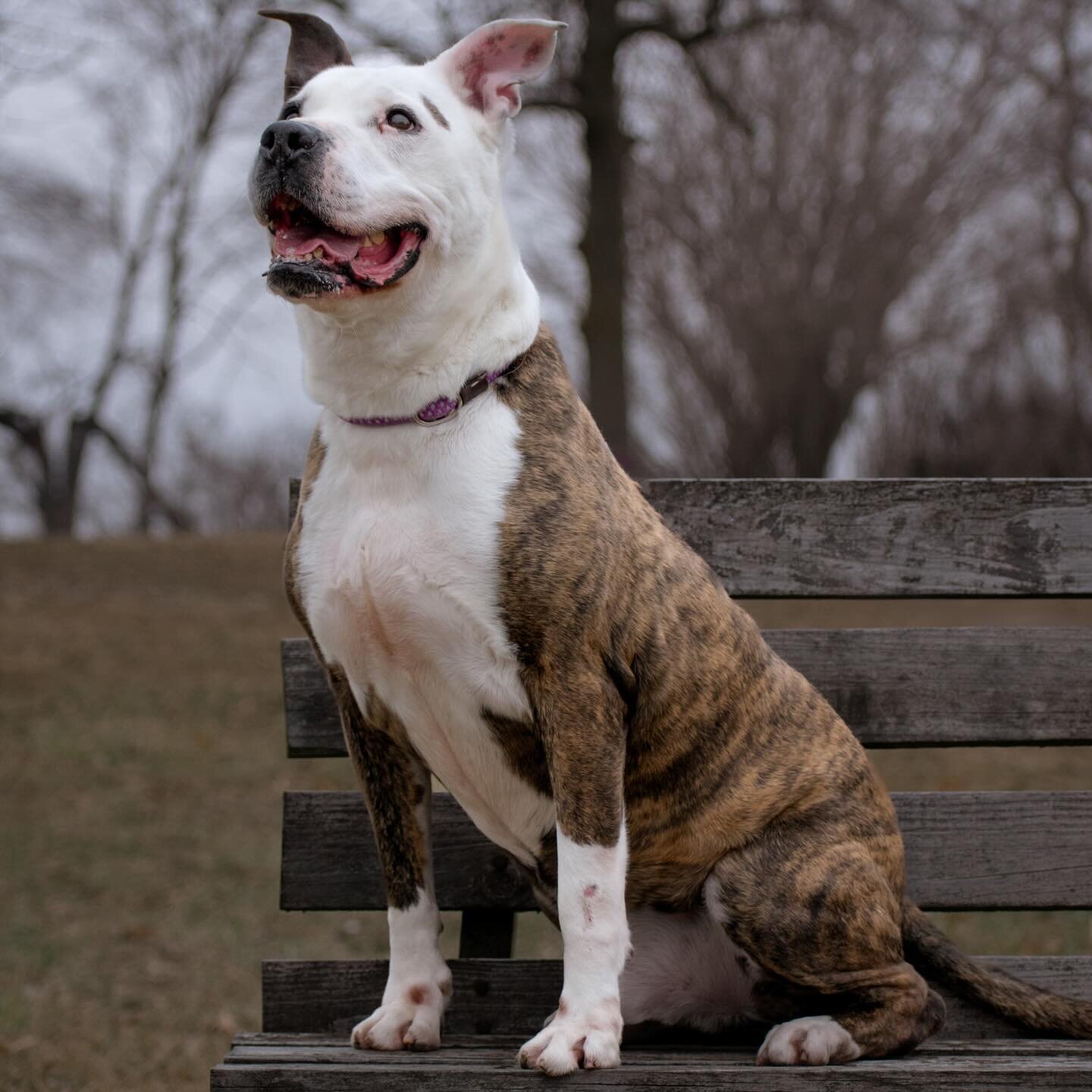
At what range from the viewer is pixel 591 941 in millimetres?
2205

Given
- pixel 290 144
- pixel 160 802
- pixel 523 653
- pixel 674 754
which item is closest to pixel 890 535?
pixel 674 754

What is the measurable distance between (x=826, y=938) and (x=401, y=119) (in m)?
1.50

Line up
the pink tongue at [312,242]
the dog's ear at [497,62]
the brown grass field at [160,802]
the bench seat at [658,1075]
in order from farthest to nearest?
1. the brown grass field at [160,802]
2. the dog's ear at [497,62]
3. the pink tongue at [312,242]
4. the bench seat at [658,1075]

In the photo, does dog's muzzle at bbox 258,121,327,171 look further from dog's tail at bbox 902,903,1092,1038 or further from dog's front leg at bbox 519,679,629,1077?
dog's tail at bbox 902,903,1092,1038

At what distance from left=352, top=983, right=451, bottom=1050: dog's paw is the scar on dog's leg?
0.51m

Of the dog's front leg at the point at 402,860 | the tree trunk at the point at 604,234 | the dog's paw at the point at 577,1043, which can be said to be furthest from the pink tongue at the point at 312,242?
the tree trunk at the point at 604,234

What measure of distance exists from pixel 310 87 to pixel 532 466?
29.2 inches

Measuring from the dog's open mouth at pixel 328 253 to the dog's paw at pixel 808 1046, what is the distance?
4.43 feet

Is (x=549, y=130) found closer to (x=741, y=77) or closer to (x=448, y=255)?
(x=741, y=77)

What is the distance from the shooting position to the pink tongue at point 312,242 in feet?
7.27

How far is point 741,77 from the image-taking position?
1268cm

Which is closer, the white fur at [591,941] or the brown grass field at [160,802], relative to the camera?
the white fur at [591,941]

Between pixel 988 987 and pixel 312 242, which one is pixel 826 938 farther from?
pixel 312 242

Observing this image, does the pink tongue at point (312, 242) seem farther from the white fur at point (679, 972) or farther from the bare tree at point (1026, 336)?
the bare tree at point (1026, 336)
